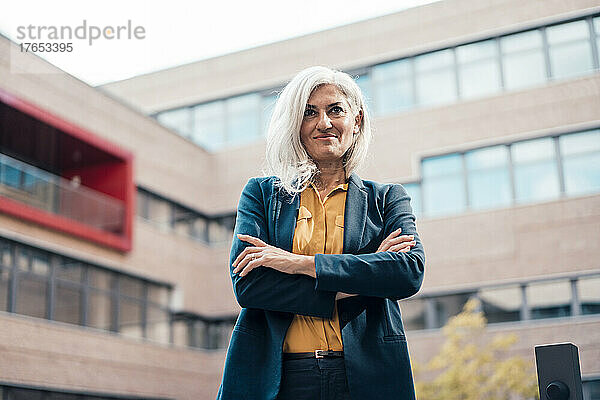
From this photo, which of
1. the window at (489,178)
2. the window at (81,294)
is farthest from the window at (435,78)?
the window at (81,294)

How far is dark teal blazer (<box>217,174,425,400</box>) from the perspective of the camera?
4.15 feet

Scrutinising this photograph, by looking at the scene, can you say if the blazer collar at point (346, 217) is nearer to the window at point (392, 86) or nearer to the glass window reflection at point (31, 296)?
the glass window reflection at point (31, 296)

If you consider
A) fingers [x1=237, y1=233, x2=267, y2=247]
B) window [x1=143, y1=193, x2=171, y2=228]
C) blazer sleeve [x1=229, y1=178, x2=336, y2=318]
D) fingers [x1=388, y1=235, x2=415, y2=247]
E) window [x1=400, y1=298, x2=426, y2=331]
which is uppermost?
window [x1=143, y1=193, x2=171, y2=228]

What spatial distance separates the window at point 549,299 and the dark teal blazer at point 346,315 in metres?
8.26

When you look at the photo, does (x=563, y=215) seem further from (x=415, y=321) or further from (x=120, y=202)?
(x=120, y=202)

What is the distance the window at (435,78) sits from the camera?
1016cm

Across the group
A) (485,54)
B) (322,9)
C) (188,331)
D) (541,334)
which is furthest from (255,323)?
(188,331)

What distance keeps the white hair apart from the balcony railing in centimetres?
741

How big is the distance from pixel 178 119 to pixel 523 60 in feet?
16.4

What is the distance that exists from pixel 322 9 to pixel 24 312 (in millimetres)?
4623

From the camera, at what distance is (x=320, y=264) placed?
1273 millimetres

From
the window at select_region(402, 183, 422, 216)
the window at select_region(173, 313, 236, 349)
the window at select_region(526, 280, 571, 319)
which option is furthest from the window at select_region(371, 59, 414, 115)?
the window at select_region(173, 313, 236, 349)

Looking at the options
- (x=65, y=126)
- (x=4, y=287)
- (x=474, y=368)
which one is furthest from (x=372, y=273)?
(x=65, y=126)

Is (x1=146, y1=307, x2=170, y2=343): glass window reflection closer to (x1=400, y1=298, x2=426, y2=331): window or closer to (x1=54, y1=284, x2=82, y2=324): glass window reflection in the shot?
(x1=54, y1=284, x2=82, y2=324): glass window reflection
